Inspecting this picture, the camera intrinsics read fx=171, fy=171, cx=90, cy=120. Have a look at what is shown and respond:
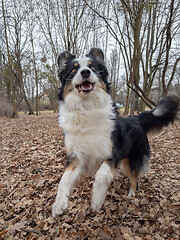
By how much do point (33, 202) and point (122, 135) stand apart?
198cm

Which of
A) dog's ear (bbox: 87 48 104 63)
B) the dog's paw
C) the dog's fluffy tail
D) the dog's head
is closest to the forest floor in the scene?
the dog's paw

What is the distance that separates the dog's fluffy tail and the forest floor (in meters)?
1.21

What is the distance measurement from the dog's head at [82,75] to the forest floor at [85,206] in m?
1.83

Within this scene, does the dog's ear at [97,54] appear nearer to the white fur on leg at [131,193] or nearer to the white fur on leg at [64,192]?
the white fur on leg at [64,192]

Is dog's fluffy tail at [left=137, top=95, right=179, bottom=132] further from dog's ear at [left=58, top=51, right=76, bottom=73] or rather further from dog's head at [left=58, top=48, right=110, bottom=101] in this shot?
dog's ear at [left=58, top=51, right=76, bottom=73]

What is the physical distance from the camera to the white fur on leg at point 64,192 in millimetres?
2113

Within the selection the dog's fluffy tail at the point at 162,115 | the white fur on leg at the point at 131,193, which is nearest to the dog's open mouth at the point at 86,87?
the dog's fluffy tail at the point at 162,115

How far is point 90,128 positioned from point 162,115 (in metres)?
1.79

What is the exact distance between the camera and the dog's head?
2641 millimetres

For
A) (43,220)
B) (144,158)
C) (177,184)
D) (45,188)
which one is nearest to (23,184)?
(45,188)

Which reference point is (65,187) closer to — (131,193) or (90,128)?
(90,128)

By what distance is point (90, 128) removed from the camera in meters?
2.63

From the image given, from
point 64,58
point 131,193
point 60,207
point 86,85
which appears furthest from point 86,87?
point 131,193

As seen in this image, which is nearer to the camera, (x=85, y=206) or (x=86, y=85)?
(x=86, y=85)
